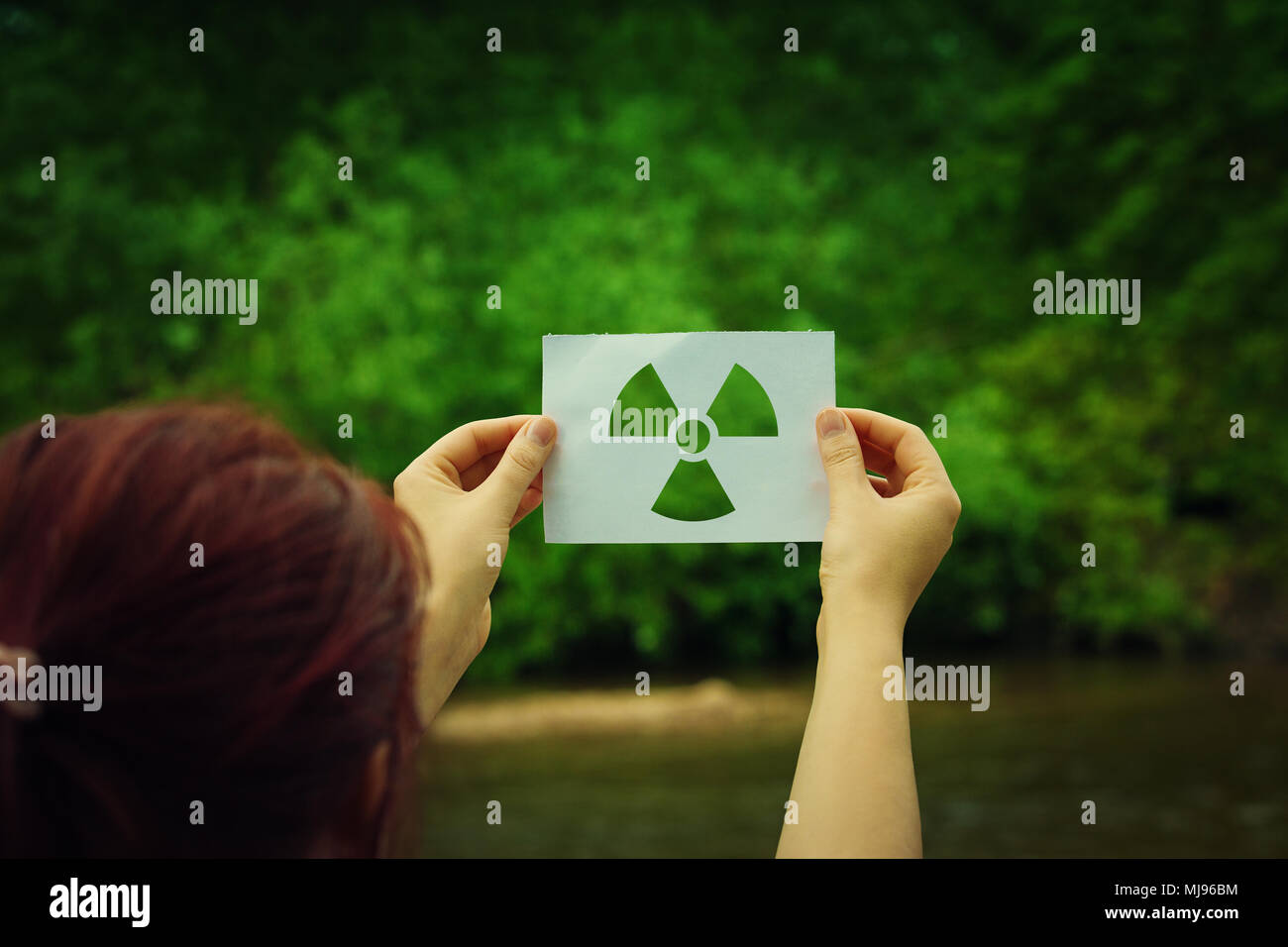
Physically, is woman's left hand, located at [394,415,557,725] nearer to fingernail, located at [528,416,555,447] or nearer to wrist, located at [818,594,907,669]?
fingernail, located at [528,416,555,447]

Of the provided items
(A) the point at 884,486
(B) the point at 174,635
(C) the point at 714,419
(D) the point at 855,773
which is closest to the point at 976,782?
(C) the point at 714,419

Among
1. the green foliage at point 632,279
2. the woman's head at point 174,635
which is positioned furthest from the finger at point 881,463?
the green foliage at point 632,279

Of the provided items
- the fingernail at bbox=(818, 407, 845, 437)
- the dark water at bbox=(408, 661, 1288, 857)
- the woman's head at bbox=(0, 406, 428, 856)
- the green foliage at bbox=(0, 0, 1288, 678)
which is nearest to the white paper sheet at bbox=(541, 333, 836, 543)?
the fingernail at bbox=(818, 407, 845, 437)

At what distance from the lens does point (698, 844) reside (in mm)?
9969

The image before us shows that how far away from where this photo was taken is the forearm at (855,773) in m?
1.07

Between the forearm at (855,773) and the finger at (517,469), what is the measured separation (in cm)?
52

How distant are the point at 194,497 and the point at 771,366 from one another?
839 mm

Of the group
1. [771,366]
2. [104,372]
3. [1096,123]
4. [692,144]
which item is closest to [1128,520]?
[1096,123]

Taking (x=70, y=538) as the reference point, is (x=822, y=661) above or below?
below

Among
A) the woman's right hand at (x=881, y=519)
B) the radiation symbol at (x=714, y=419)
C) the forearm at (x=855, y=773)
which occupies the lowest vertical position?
the forearm at (x=855, y=773)

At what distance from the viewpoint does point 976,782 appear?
12.3 metres

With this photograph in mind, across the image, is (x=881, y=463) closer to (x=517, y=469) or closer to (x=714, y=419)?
(x=517, y=469)

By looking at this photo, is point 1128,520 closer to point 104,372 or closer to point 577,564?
point 577,564

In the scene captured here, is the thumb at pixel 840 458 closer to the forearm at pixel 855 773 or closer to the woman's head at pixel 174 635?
the forearm at pixel 855 773
